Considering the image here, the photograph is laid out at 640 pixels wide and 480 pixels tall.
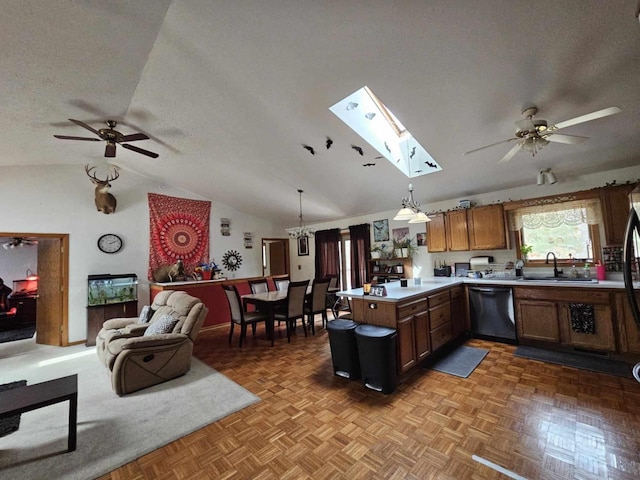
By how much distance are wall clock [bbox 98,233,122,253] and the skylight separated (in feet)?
16.1

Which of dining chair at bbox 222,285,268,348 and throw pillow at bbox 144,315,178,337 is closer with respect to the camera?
throw pillow at bbox 144,315,178,337

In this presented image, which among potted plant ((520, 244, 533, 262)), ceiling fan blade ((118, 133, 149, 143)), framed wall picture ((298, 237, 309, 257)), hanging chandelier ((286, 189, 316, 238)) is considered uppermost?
ceiling fan blade ((118, 133, 149, 143))

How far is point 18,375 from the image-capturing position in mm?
3352

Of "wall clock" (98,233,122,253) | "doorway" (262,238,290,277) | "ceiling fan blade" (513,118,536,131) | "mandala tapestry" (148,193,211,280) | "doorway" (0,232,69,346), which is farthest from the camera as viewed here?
"doorway" (262,238,290,277)

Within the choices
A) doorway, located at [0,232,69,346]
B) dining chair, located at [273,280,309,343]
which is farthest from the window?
doorway, located at [0,232,69,346]

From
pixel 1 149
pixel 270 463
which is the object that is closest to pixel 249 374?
pixel 270 463

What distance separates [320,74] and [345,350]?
8.87 ft

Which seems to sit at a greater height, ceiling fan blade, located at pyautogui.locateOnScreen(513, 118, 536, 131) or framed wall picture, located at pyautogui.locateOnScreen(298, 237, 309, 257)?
ceiling fan blade, located at pyautogui.locateOnScreen(513, 118, 536, 131)

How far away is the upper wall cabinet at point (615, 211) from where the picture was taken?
3.18 meters

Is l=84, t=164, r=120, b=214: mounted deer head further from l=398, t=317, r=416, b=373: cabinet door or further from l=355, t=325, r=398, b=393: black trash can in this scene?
l=398, t=317, r=416, b=373: cabinet door

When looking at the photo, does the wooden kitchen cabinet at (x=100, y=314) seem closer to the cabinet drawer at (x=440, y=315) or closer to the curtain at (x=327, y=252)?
the curtain at (x=327, y=252)

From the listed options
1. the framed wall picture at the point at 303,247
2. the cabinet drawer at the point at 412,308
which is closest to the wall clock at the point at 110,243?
the framed wall picture at the point at 303,247

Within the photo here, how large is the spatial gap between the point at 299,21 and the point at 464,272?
4.33 m

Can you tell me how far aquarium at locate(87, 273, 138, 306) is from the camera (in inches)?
183
